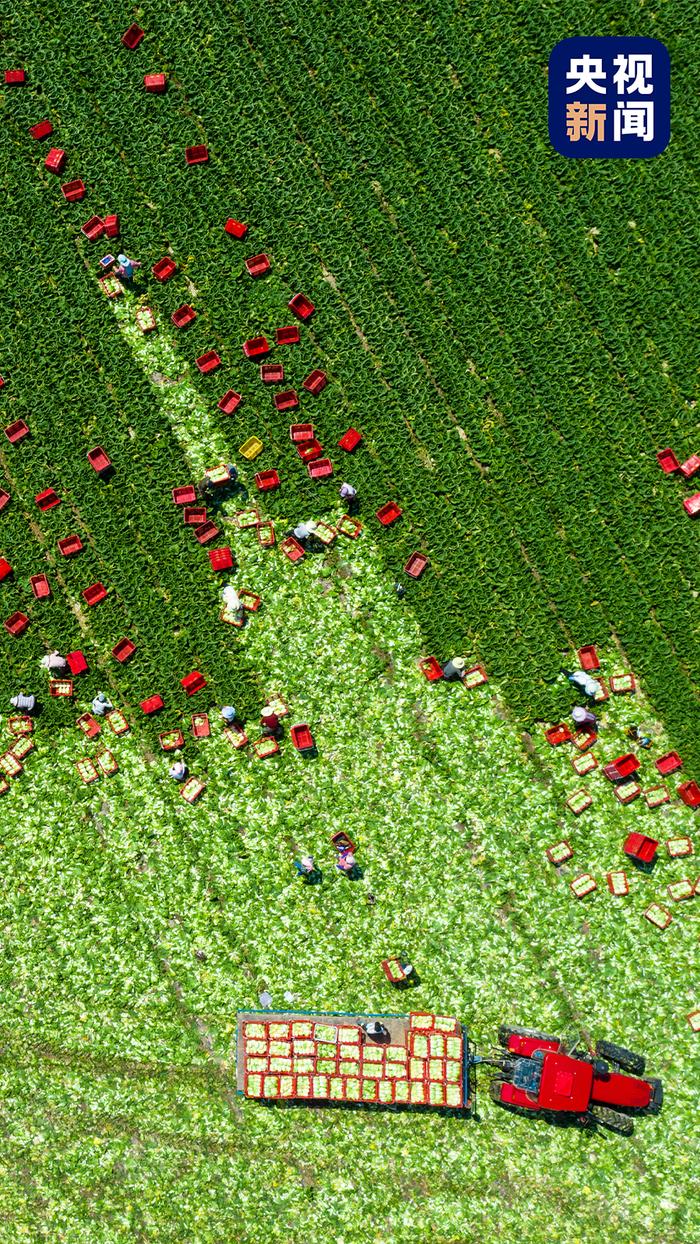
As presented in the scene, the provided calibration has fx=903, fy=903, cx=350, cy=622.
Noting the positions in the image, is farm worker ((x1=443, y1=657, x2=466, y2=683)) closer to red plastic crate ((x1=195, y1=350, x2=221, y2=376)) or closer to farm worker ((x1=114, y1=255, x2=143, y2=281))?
red plastic crate ((x1=195, y1=350, x2=221, y2=376))

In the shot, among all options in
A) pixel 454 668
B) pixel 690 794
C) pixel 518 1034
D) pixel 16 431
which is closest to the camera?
pixel 518 1034

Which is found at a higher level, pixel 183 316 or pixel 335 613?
pixel 183 316

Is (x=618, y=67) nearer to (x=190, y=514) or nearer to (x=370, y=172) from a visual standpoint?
(x=370, y=172)

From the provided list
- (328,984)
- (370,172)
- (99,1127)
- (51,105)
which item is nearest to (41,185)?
(51,105)

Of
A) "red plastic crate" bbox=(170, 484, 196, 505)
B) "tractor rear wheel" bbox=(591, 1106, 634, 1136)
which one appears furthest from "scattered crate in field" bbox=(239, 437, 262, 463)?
"tractor rear wheel" bbox=(591, 1106, 634, 1136)

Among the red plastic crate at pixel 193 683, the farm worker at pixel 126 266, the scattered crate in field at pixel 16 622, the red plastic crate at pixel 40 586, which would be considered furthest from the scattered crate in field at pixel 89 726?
the farm worker at pixel 126 266

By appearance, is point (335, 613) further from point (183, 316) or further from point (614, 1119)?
point (614, 1119)

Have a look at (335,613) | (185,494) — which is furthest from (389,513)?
(185,494)
